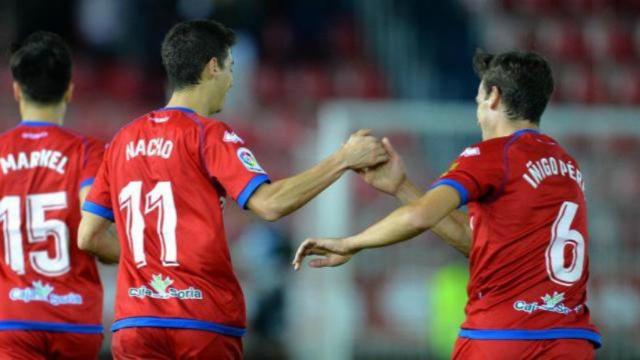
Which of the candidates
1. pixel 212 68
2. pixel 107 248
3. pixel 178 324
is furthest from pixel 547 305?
pixel 107 248

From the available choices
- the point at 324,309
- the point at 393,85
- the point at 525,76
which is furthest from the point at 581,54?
the point at 525,76

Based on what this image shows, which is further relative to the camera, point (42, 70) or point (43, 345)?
point (42, 70)

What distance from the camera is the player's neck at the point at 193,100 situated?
5973 millimetres

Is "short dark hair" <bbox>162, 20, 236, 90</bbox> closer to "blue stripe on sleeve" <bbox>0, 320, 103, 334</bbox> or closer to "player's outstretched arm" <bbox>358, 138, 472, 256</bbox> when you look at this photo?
"player's outstretched arm" <bbox>358, 138, 472, 256</bbox>

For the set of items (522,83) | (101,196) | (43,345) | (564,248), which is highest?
(522,83)

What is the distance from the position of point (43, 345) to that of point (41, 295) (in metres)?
0.24

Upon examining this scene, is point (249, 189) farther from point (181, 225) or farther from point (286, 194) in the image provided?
point (181, 225)

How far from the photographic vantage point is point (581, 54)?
664 inches

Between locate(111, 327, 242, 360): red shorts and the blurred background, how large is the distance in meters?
5.41

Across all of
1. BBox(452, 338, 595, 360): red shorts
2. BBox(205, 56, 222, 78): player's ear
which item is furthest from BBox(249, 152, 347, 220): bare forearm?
BBox(452, 338, 595, 360): red shorts

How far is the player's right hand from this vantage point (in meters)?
6.04

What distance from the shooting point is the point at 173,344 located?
568 centimetres

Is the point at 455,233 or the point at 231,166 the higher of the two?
the point at 231,166

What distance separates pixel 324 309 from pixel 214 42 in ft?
18.1
